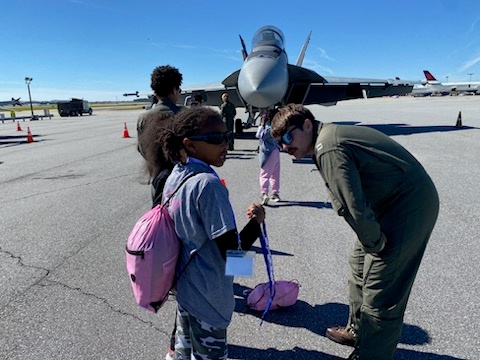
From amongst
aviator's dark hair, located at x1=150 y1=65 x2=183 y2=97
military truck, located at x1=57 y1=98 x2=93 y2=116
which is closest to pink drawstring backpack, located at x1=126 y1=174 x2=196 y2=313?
aviator's dark hair, located at x1=150 y1=65 x2=183 y2=97

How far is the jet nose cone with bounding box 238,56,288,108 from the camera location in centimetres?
1079

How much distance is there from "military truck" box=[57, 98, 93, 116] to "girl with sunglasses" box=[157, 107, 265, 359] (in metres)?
56.6

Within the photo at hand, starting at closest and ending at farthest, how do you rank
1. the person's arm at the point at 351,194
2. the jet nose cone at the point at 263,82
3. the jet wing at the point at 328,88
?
1. the person's arm at the point at 351,194
2. the jet nose cone at the point at 263,82
3. the jet wing at the point at 328,88

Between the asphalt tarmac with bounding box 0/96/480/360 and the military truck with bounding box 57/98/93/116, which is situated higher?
the military truck with bounding box 57/98/93/116

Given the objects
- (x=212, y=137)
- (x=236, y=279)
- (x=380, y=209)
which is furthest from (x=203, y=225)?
(x=236, y=279)

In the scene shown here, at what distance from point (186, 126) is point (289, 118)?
69cm

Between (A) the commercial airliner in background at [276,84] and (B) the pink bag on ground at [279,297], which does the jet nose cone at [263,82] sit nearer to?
(A) the commercial airliner in background at [276,84]

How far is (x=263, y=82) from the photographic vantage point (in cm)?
1080

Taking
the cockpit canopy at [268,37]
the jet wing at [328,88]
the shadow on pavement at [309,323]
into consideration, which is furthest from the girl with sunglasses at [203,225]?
the jet wing at [328,88]

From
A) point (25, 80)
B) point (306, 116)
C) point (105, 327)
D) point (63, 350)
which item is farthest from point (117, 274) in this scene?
point (25, 80)

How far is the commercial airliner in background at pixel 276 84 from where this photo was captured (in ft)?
36.2

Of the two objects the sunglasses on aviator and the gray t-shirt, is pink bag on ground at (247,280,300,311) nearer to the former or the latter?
the gray t-shirt

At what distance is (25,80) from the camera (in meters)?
51.3

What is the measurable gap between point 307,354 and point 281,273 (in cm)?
118
